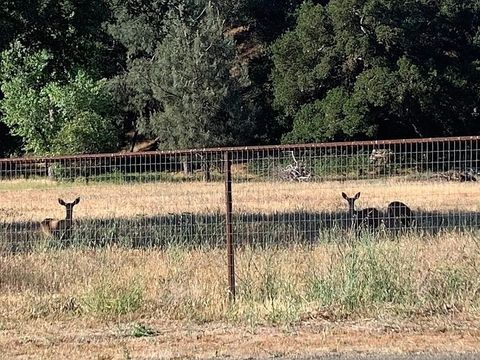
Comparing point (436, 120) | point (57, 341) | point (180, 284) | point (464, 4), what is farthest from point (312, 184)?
point (464, 4)

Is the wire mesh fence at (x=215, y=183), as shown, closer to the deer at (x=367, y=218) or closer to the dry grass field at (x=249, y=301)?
the deer at (x=367, y=218)

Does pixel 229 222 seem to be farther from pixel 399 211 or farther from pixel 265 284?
pixel 399 211

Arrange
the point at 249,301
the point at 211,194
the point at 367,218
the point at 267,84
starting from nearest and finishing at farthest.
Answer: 1. the point at 249,301
2. the point at 367,218
3. the point at 211,194
4. the point at 267,84

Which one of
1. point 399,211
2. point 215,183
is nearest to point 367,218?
point 399,211

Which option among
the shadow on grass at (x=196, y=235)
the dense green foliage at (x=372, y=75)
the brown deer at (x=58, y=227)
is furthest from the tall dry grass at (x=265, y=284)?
the dense green foliage at (x=372, y=75)

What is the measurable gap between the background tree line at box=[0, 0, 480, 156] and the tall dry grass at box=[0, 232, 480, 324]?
1211 inches

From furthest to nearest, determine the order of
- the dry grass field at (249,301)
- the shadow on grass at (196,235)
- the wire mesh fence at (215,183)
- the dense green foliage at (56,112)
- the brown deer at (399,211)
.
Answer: the dense green foliage at (56,112) < the brown deer at (399,211) < the shadow on grass at (196,235) < the wire mesh fence at (215,183) < the dry grass field at (249,301)

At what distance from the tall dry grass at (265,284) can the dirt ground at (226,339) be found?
0.95 feet

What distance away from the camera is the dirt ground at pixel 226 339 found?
7750 millimetres

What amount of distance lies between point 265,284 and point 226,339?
149 cm

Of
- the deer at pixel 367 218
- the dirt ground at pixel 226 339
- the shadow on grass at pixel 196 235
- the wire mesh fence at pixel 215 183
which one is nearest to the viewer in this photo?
the dirt ground at pixel 226 339

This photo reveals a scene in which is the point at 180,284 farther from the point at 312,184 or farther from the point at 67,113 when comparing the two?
the point at 67,113

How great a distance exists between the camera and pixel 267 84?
5653 centimetres

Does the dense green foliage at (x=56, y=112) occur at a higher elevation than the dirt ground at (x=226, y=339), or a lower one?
higher
